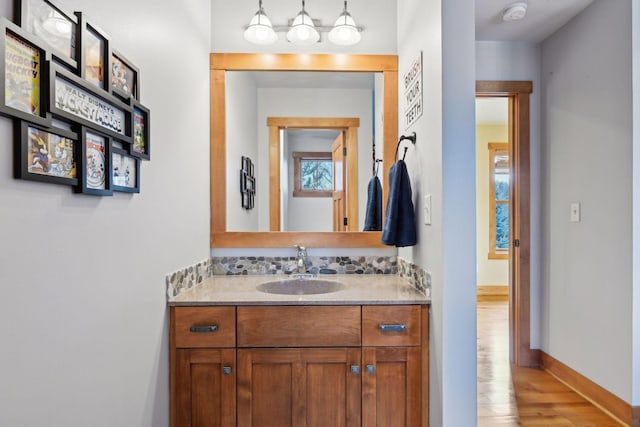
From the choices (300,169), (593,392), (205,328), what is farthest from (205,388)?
(593,392)

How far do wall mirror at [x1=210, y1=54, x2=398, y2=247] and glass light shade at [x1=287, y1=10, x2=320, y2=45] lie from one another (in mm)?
94

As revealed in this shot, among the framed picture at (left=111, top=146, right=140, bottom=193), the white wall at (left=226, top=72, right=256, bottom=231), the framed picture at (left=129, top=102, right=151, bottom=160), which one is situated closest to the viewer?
the framed picture at (left=111, top=146, right=140, bottom=193)

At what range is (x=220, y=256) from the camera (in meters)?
2.05

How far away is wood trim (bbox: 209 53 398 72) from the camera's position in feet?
6.76

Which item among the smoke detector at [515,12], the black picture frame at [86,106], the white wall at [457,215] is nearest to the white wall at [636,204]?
the smoke detector at [515,12]

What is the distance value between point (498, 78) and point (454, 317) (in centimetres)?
204

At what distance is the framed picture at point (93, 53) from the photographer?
91cm

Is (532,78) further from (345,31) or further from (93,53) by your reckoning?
(93,53)

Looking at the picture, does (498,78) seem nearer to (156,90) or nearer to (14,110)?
(156,90)

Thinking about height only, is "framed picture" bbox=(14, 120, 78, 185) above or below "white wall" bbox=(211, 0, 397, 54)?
below

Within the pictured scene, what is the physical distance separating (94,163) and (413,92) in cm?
139

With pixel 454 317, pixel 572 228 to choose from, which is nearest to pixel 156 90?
pixel 454 317

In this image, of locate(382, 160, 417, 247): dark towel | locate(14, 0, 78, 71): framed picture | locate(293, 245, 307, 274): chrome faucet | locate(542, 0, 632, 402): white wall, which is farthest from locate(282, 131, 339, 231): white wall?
locate(542, 0, 632, 402): white wall

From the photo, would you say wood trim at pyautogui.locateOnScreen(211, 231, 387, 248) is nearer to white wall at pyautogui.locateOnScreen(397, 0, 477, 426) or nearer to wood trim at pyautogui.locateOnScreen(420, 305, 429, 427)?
wood trim at pyautogui.locateOnScreen(420, 305, 429, 427)
